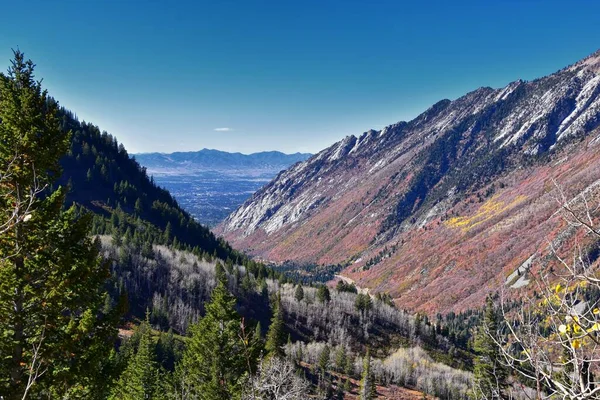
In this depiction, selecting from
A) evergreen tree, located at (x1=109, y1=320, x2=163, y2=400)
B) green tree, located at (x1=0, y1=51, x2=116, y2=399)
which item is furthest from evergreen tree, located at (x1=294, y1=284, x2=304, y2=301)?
green tree, located at (x1=0, y1=51, x2=116, y2=399)

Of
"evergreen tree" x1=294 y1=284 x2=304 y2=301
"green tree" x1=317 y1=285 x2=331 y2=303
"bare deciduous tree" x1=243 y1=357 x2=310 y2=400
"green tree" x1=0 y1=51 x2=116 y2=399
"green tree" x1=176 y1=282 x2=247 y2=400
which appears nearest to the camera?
"green tree" x1=0 y1=51 x2=116 y2=399

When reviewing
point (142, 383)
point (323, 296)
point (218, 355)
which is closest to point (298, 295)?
point (323, 296)

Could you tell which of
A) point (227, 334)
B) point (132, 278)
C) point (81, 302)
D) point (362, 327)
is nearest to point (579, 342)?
point (81, 302)

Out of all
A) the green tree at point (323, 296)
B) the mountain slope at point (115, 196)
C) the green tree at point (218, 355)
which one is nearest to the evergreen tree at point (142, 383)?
the green tree at point (218, 355)

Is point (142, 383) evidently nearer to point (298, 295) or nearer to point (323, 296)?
point (298, 295)

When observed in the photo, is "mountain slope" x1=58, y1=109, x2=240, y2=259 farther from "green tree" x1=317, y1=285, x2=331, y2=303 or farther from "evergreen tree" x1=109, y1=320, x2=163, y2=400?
"evergreen tree" x1=109, y1=320, x2=163, y2=400

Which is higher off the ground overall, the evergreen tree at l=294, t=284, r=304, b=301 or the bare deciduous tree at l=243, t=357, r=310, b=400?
the bare deciduous tree at l=243, t=357, r=310, b=400
